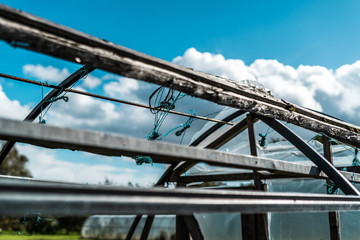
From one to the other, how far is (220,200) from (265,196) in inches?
12.1

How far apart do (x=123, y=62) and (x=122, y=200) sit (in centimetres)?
65

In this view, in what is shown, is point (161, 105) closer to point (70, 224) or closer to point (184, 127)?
point (184, 127)

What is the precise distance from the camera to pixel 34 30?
1.16m

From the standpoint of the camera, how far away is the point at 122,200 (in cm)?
104

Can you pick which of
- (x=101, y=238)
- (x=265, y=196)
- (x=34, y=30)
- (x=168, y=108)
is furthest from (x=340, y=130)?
(x=101, y=238)

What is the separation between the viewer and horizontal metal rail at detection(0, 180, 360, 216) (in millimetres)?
870

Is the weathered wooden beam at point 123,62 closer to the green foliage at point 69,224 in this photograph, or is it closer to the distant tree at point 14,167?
the green foliage at point 69,224

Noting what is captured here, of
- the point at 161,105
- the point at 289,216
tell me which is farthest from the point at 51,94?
the point at 289,216

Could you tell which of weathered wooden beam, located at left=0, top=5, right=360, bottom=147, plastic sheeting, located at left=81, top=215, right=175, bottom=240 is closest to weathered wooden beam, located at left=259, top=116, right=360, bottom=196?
weathered wooden beam, located at left=0, top=5, right=360, bottom=147

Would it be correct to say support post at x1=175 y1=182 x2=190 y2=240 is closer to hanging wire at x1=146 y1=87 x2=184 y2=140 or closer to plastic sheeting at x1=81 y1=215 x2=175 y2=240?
hanging wire at x1=146 y1=87 x2=184 y2=140

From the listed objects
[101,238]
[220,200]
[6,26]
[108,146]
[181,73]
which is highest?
[181,73]

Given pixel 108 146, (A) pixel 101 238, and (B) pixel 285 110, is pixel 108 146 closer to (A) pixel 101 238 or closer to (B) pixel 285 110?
(B) pixel 285 110

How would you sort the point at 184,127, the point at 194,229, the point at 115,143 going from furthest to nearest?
the point at 194,229 → the point at 184,127 → the point at 115,143

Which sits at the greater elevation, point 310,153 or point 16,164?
point 16,164
